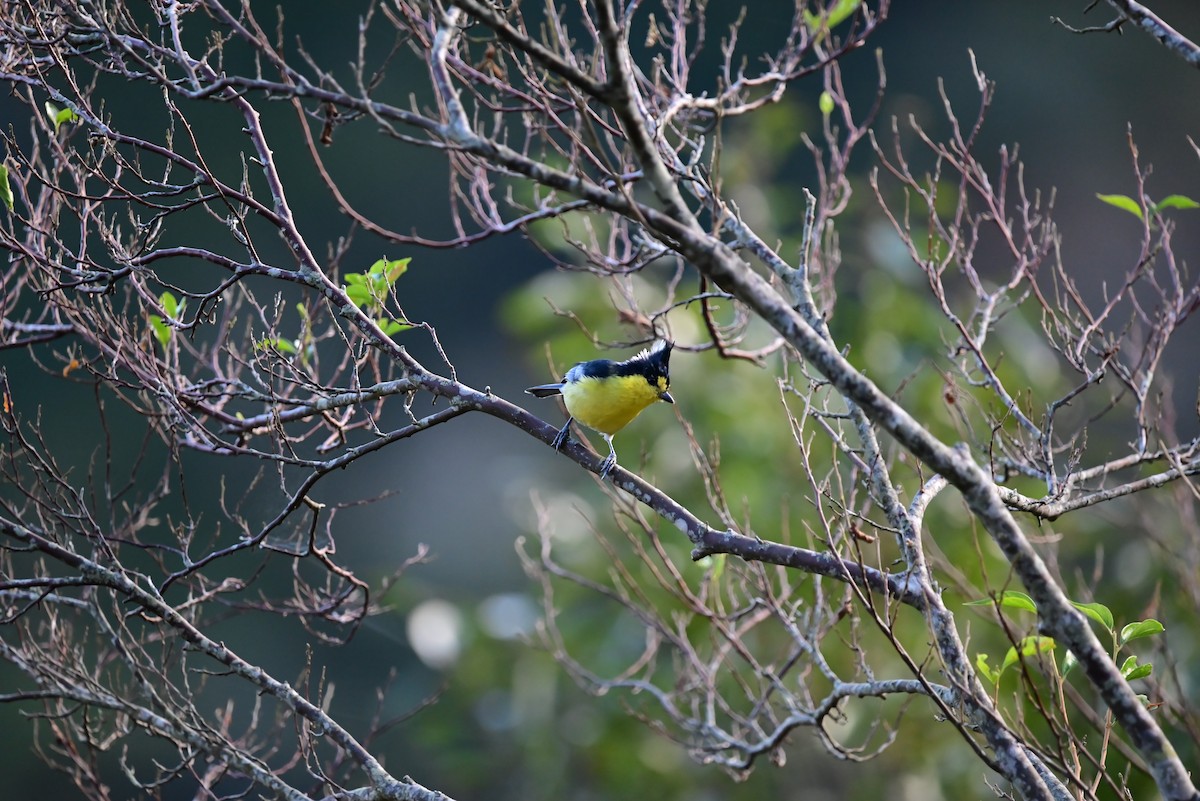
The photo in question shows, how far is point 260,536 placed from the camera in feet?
7.61

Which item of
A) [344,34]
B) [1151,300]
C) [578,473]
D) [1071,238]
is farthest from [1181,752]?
[344,34]

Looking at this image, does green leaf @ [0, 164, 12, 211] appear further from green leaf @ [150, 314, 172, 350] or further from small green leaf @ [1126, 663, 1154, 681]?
small green leaf @ [1126, 663, 1154, 681]

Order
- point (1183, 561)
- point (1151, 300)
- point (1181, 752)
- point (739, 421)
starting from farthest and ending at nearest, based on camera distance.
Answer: point (1151, 300)
point (739, 421)
point (1181, 752)
point (1183, 561)

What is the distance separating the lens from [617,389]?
128 inches

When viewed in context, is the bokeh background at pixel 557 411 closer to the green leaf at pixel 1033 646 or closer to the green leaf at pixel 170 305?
the green leaf at pixel 170 305

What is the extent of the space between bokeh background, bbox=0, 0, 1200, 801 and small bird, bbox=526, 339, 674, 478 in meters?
0.98

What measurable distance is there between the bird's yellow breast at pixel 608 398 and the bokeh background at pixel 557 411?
3.20ft

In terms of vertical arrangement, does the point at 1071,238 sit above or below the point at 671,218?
above

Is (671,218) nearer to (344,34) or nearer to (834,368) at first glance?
(834,368)

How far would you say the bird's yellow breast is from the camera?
3258 millimetres

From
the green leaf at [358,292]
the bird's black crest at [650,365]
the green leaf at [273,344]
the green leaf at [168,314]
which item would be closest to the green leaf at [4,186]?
the green leaf at [168,314]

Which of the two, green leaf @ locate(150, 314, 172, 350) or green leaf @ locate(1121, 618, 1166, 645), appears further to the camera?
green leaf @ locate(150, 314, 172, 350)

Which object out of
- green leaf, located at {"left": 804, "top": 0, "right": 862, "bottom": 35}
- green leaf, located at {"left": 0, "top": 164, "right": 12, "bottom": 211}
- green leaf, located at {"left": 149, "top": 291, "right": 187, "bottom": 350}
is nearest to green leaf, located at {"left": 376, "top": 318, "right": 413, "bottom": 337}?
green leaf, located at {"left": 149, "top": 291, "right": 187, "bottom": 350}

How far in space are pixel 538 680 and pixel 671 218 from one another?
3976 mm
